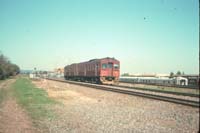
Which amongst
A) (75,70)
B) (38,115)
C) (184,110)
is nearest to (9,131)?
(38,115)

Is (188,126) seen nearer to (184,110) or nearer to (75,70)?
(184,110)

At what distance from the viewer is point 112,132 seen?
26.4 feet

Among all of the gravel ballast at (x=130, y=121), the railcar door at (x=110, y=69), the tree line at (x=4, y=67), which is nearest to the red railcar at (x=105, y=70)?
the railcar door at (x=110, y=69)

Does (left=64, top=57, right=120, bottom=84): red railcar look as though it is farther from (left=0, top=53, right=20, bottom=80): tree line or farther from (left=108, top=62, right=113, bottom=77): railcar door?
(left=0, top=53, right=20, bottom=80): tree line

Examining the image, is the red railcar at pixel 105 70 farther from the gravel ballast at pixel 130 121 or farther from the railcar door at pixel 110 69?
the gravel ballast at pixel 130 121

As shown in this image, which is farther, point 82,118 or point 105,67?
point 105,67

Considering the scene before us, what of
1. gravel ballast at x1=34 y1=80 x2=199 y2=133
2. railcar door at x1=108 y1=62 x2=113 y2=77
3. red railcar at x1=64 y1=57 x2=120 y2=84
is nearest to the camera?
gravel ballast at x1=34 y1=80 x2=199 y2=133

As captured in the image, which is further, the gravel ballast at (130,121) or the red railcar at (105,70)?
the red railcar at (105,70)

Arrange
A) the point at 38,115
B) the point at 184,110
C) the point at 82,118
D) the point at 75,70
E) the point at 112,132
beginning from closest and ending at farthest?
the point at 112,132
the point at 82,118
the point at 38,115
the point at 184,110
the point at 75,70

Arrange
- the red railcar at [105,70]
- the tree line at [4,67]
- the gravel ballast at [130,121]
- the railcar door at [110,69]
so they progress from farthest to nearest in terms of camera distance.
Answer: the tree line at [4,67], the railcar door at [110,69], the red railcar at [105,70], the gravel ballast at [130,121]

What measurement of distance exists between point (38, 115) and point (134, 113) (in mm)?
4342

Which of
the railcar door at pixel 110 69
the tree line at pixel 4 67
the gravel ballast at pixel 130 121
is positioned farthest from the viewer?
the tree line at pixel 4 67

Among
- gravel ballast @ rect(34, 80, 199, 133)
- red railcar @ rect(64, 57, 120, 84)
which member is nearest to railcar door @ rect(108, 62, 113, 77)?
red railcar @ rect(64, 57, 120, 84)

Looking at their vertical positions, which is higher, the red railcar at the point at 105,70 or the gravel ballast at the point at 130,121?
the red railcar at the point at 105,70
